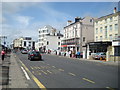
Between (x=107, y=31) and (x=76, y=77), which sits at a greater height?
(x=107, y=31)

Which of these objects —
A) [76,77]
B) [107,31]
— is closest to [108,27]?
[107,31]

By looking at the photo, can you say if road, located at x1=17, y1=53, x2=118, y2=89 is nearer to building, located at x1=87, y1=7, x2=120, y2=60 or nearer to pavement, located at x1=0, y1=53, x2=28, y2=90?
pavement, located at x1=0, y1=53, x2=28, y2=90

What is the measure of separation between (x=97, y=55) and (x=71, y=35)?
102 feet

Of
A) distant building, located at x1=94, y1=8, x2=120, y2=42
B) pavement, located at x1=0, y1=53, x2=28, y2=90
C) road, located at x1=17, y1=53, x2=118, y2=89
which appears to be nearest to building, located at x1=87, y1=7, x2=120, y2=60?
distant building, located at x1=94, y1=8, x2=120, y2=42

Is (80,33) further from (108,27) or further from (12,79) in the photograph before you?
(12,79)

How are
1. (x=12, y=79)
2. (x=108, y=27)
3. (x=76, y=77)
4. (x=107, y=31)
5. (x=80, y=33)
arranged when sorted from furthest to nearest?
(x=80, y=33) → (x=107, y=31) → (x=108, y=27) → (x=76, y=77) → (x=12, y=79)

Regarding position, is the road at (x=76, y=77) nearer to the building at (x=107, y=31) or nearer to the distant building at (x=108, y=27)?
the building at (x=107, y=31)

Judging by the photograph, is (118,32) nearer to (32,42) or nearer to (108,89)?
(108,89)

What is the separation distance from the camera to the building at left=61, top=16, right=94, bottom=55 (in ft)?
188

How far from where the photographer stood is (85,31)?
5838 cm

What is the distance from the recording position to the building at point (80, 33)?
57.3 m

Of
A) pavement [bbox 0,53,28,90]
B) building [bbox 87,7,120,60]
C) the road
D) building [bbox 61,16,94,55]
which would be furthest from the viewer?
building [bbox 61,16,94,55]

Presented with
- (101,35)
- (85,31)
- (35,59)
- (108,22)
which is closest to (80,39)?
(85,31)

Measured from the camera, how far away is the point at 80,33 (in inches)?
2265
